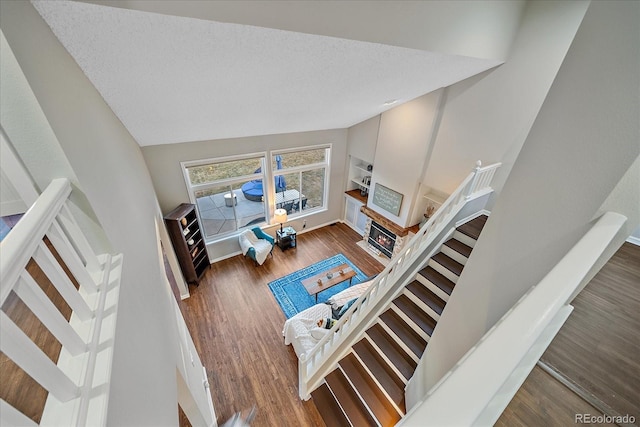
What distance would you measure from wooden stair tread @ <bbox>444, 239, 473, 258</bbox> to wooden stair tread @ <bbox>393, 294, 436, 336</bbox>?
917 millimetres

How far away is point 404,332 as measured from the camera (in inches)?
115

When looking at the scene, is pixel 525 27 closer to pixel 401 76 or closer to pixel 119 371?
pixel 401 76

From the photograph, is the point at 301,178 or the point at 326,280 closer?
the point at 326,280

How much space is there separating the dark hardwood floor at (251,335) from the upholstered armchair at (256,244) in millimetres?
285

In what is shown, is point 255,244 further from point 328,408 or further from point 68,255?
point 68,255

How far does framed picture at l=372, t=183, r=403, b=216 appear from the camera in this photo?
5156mm

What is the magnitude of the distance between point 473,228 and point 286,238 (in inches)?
157

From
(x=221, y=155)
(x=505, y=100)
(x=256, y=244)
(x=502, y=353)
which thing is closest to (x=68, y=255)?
(x=502, y=353)

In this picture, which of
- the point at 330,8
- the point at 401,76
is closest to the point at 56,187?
the point at 330,8

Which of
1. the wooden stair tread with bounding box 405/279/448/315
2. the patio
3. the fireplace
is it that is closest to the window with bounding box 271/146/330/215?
the patio

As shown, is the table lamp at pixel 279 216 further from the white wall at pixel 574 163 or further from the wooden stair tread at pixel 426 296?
the white wall at pixel 574 163

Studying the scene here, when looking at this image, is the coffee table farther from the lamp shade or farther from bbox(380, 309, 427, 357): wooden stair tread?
bbox(380, 309, 427, 357): wooden stair tread

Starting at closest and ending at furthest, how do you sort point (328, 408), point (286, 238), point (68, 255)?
point (68, 255)
point (328, 408)
point (286, 238)

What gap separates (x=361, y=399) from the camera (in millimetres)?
2717
